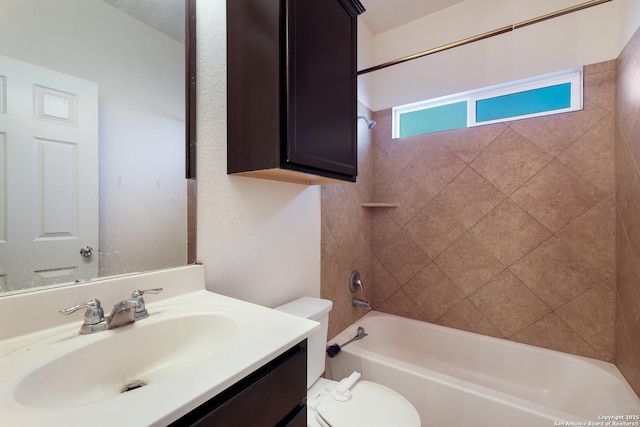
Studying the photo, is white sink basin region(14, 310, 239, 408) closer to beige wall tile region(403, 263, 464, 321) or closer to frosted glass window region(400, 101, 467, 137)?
beige wall tile region(403, 263, 464, 321)

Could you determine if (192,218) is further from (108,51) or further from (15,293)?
(108,51)

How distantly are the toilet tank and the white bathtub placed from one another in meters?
0.37

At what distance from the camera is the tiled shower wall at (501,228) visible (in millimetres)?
1548

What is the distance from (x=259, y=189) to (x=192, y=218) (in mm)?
326

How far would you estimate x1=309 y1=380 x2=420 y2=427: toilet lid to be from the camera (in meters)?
1.02

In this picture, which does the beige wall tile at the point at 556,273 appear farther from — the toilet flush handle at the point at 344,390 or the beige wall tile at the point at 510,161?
the toilet flush handle at the point at 344,390

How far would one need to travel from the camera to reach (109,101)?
87cm

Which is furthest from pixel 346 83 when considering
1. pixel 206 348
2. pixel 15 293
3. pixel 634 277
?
pixel 634 277

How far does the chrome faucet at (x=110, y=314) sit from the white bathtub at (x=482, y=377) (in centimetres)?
124

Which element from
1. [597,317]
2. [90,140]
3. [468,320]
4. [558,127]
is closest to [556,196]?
[558,127]

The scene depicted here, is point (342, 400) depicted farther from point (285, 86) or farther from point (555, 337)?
point (555, 337)

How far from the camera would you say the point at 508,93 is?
1836mm

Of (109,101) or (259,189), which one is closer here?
(109,101)

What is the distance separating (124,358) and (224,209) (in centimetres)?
57
